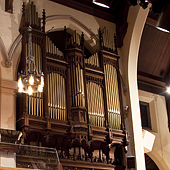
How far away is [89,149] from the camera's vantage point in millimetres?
10055

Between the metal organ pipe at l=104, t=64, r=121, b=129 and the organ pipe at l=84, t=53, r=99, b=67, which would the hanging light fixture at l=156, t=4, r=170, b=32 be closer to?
the metal organ pipe at l=104, t=64, r=121, b=129

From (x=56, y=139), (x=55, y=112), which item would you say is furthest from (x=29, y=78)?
(x=56, y=139)

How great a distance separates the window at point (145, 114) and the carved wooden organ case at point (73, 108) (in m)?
3.56

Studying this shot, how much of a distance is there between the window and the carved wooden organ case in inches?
140

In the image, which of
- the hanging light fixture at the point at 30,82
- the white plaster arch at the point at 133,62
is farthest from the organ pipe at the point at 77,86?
the white plaster arch at the point at 133,62

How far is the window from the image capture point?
14.3 m

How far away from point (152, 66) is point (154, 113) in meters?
1.90

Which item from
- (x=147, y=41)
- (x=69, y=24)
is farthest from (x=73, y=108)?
(x=147, y=41)

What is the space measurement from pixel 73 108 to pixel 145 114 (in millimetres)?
5442

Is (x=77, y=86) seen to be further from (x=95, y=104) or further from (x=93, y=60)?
(x=93, y=60)

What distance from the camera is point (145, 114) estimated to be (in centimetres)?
1446

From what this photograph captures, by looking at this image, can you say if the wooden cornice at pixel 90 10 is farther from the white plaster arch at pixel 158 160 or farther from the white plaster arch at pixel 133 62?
the white plaster arch at pixel 158 160

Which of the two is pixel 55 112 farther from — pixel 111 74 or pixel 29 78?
pixel 111 74

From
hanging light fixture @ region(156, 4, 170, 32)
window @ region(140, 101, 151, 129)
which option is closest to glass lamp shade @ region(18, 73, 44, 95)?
hanging light fixture @ region(156, 4, 170, 32)
